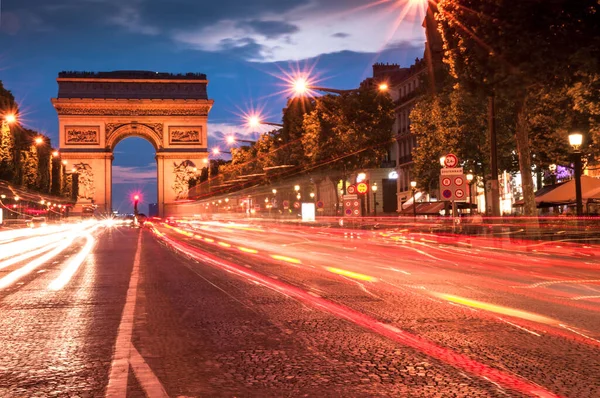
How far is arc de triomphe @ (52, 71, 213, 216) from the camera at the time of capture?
376 ft

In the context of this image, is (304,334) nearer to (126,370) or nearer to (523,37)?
(126,370)

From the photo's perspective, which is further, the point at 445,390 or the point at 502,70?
the point at 502,70

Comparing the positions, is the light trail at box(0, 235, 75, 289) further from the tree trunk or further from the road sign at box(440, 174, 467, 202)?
the tree trunk

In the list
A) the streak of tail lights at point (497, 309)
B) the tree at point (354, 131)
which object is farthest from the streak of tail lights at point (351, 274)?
the tree at point (354, 131)

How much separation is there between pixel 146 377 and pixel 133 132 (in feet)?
386

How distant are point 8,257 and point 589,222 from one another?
21393 millimetres

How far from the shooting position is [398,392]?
17.3 ft

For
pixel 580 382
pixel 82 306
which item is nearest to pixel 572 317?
pixel 580 382

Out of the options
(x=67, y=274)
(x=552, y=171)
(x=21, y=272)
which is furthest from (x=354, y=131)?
(x=67, y=274)

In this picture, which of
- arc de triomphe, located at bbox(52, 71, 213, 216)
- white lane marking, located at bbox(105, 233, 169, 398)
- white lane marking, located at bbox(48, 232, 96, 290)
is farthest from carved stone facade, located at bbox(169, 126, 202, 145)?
white lane marking, located at bbox(105, 233, 169, 398)

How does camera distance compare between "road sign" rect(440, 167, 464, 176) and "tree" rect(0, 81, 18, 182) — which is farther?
"tree" rect(0, 81, 18, 182)

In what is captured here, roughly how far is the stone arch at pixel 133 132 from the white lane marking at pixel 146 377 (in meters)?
113

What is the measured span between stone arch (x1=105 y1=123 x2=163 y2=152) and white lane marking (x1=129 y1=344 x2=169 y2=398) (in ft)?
369

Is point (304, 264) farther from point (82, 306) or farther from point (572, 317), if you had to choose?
point (572, 317)
